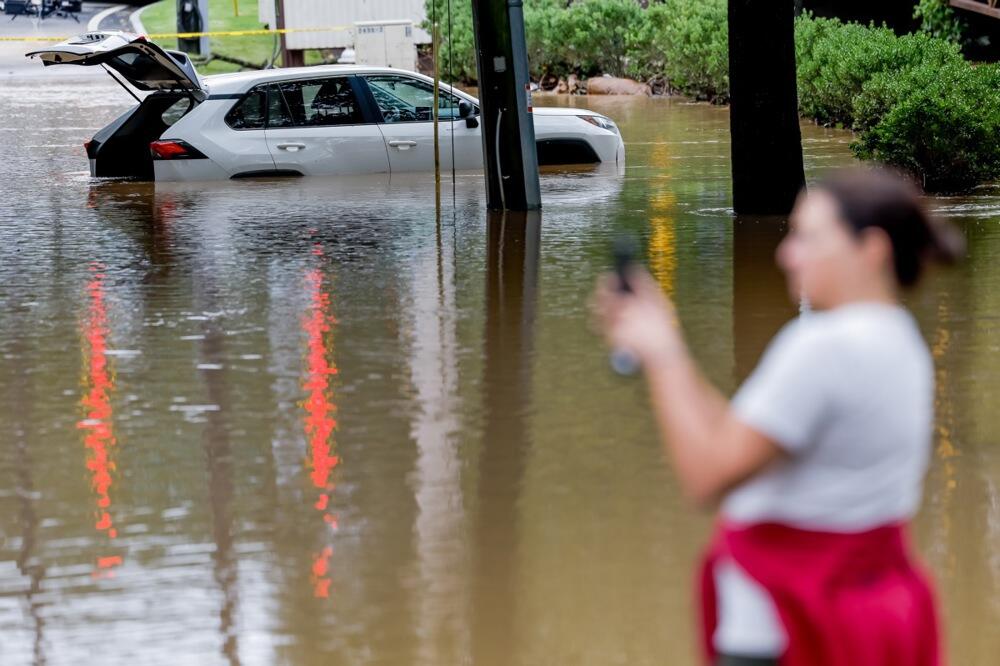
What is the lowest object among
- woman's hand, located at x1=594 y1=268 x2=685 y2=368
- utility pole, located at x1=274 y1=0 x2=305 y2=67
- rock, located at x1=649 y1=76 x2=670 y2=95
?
woman's hand, located at x1=594 y1=268 x2=685 y2=368

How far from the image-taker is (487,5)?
1500 cm

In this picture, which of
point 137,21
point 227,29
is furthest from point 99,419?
point 137,21

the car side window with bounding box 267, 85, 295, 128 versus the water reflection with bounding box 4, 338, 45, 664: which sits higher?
the car side window with bounding box 267, 85, 295, 128

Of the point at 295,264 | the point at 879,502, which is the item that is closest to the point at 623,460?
the point at 879,502

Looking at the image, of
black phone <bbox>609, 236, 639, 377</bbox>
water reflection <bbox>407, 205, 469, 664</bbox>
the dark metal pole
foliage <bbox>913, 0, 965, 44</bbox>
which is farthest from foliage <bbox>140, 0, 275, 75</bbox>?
black phone <bbox>609, 236, 639, 377</bbox>

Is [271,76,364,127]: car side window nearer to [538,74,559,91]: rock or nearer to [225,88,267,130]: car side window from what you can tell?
[225,88,267,130]: car side window

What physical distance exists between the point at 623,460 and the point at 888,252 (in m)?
4.03

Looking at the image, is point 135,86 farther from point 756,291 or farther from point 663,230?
point 756,291

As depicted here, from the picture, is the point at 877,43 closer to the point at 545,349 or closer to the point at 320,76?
the point at 320,76

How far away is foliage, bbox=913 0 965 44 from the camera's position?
97.0ft

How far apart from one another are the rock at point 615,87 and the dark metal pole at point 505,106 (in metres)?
18.9

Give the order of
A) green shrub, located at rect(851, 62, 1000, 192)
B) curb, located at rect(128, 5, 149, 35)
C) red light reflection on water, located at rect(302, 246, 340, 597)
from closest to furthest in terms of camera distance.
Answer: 1. red light reflection on water, located at rect(302, 246, 340, 597)
2. green shrub, located at rect(851, 62, 1000, 192)
3. curb, located at rect(128, 5, 149, 35)

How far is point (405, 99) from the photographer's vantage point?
59.6 feet

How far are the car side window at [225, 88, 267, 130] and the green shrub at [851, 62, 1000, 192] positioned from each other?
5792 millimetres
